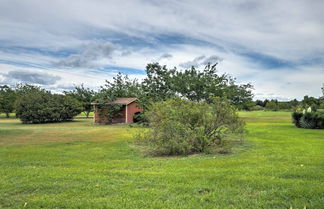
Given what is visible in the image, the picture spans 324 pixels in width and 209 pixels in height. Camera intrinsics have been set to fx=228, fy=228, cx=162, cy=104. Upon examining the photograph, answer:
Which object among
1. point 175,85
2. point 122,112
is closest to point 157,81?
point 175,85

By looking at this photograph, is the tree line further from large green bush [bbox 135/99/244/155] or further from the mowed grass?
the mowed grass

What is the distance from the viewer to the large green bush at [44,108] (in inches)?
1084

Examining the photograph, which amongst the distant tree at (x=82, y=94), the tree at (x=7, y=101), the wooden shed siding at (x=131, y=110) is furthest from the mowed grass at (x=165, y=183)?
the tree at (x=7, y=101)

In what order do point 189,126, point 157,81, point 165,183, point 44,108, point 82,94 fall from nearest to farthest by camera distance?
point 165,183 → point 189,126 → point 157,81 → point 44,108 → point 82,94

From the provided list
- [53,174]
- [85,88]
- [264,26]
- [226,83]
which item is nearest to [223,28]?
[264,26]

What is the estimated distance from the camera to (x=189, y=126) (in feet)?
27.6

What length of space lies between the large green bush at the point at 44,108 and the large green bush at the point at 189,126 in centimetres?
2347

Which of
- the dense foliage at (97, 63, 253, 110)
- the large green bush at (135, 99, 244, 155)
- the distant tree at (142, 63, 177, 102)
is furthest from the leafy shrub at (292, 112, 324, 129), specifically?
the distant tree at (142, 63, 177, 102)

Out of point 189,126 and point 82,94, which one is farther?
point 82,94

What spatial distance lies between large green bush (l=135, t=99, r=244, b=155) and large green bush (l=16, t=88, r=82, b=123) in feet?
→ 77.0

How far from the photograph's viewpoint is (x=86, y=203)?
11.2ft

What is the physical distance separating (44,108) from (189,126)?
2484 cm

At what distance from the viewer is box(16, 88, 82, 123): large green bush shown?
90.3 ft

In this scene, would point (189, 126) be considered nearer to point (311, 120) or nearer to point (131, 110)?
point (311, 120)
